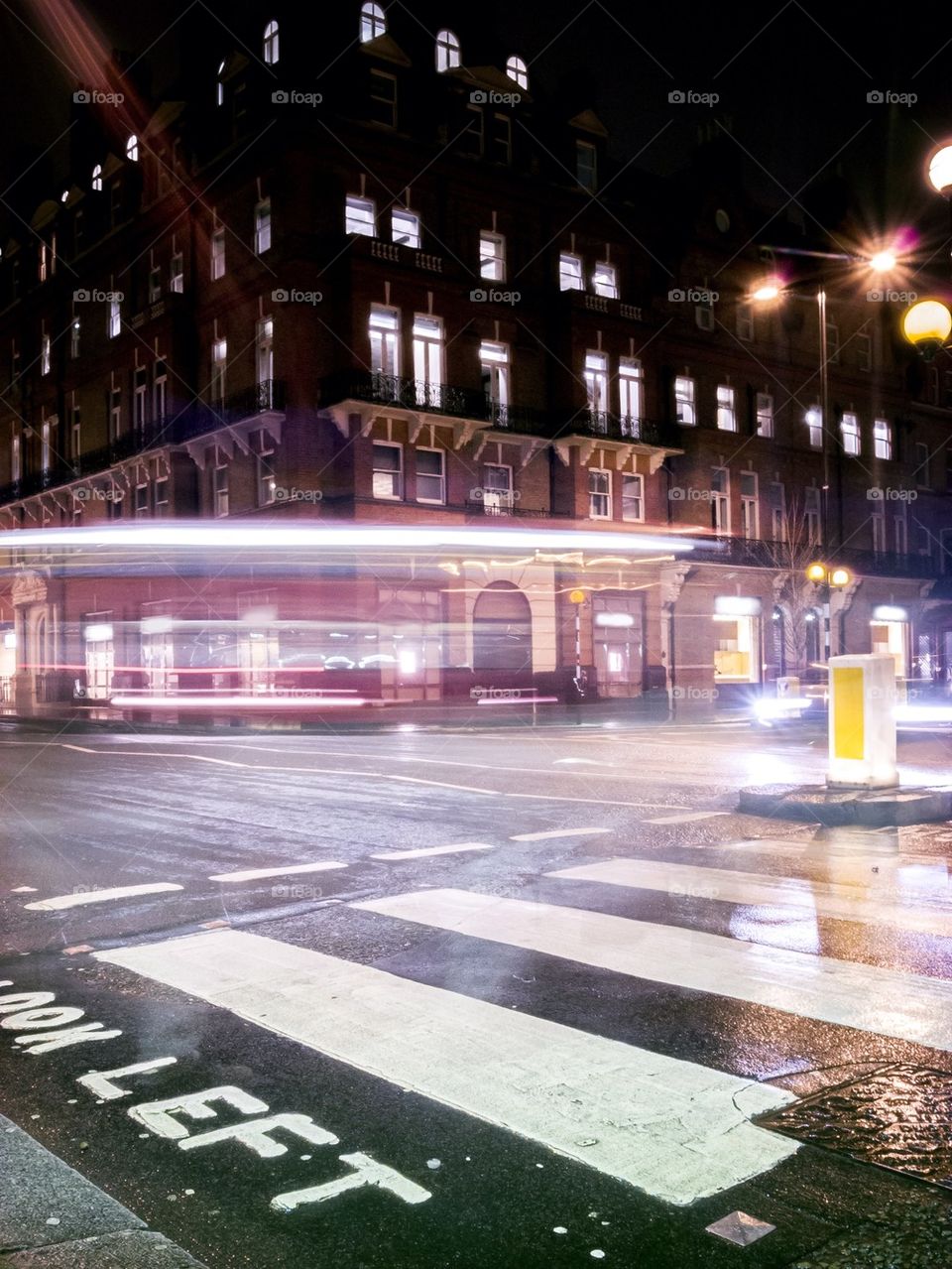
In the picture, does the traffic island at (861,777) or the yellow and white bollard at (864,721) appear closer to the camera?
the traffic island at (861,777)

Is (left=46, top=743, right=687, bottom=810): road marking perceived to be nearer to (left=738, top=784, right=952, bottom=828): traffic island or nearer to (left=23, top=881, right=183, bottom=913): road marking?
(left=738, top=784, right=952, bottom=828): traffic island

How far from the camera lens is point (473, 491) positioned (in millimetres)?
35500

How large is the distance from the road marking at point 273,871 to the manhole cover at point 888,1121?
16.1ft

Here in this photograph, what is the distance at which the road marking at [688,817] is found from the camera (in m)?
10.5

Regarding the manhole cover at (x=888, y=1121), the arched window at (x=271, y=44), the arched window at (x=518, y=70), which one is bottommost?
the manhole cover at (x=888, y=1121)

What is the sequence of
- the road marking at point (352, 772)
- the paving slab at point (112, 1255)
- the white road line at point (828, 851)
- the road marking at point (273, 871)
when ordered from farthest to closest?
1. the road marking at point (352, 772)
2. the white road line at point (828, 851)
3. the road marking at point (273, 871)
4. the paving slab at point (112, 1255)

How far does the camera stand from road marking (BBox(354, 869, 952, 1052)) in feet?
15.3

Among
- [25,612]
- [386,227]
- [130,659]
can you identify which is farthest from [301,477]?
[25,612]

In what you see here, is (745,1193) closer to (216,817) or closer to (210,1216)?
(210,1216)

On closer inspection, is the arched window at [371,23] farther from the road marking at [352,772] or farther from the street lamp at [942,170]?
the street lamp at [942,170]

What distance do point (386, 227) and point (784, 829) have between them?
2881 cm

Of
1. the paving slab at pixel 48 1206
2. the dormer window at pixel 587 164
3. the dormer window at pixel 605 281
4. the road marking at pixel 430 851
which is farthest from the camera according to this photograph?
the dormer window at pixel 587 164

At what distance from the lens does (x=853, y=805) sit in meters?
10.1

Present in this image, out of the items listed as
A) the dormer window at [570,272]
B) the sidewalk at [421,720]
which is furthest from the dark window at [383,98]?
the sidewalk at [421,720]
